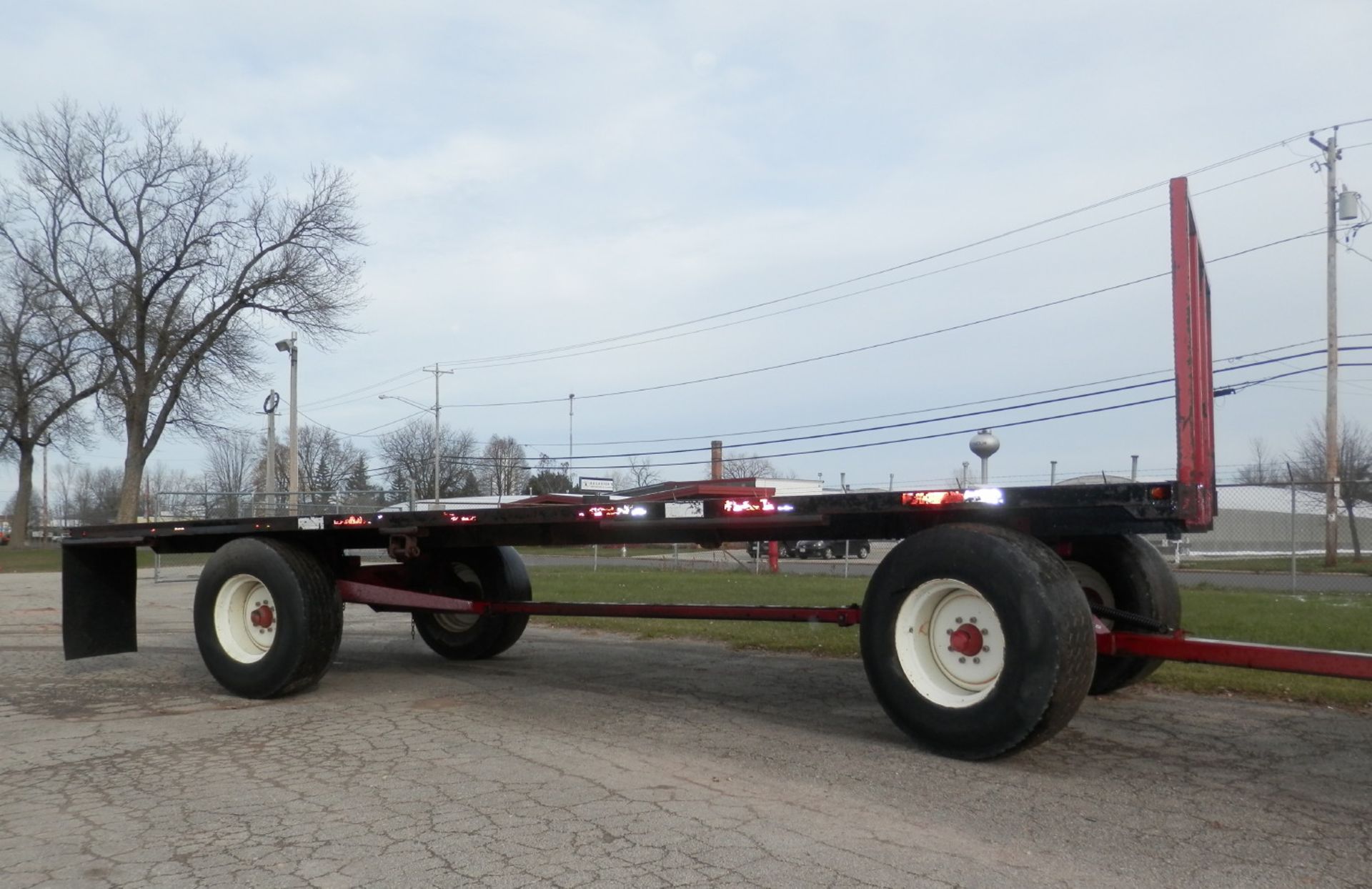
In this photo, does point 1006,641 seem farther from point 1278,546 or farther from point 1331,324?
point 1331,324

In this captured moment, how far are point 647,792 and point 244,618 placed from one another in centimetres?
462

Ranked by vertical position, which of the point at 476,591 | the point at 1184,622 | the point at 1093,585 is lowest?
the point at 1184,622

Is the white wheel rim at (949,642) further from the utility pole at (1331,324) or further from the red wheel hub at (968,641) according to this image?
the utility pole at (1331,324)

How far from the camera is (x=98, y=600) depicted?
30.5 feet

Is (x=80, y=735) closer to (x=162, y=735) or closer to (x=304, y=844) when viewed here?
(x=162, y=735)

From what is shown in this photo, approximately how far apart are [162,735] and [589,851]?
375cm

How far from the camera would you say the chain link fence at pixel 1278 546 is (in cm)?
1641

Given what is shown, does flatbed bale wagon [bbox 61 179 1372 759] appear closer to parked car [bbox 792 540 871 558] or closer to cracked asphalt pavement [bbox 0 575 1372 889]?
cracked asphalt pavement [bbox 0 575 1372 889]

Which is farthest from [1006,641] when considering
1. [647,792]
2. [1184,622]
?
[1184,622]

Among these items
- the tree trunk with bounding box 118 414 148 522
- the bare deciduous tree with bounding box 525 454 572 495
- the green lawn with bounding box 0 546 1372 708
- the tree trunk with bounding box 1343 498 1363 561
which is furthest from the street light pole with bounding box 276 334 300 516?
the tree trunk with bounding box 1343 498 1363 561

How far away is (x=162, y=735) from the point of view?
22.4 ft

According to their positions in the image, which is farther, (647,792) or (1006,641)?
(1006,641)

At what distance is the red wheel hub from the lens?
5.86 metres

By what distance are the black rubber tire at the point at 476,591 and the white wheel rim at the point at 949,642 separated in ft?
15.6
